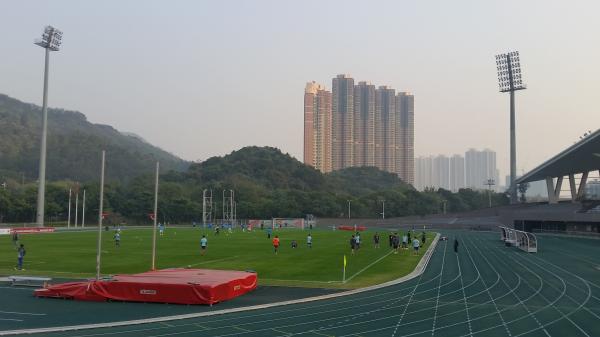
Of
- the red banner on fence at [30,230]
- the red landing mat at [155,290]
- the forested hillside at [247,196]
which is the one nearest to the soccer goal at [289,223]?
the forested hillside at [247,196]

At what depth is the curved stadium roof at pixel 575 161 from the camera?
6979 cm

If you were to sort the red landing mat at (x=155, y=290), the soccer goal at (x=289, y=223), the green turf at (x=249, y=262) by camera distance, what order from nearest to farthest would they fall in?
1. the red landing mat at (x=155, y=290)
2. the green turf at (x=249, y=262)
3. the soccer goal at (x=289, y=223)

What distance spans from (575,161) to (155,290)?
7545 centimetres

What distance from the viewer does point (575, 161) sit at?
3209 inches

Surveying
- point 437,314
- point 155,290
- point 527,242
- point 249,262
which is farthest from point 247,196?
point 437,314

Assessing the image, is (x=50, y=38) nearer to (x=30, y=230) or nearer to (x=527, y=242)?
(x=30, y=230)

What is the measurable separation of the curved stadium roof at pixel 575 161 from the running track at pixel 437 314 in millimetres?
44698

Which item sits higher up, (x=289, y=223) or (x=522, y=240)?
(x=289, y=223)

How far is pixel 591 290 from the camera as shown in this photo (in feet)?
84.5

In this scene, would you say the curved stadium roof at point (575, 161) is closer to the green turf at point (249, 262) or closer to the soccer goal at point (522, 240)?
the soccer goal at point (522, 240)

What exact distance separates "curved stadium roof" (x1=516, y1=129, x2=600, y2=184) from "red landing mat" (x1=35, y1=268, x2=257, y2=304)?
5733 centimetres

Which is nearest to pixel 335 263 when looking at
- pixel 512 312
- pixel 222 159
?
pixel 512 312

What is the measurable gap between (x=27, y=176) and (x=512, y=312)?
195211 mm

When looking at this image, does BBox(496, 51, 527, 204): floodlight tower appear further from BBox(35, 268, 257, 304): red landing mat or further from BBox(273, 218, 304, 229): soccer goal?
BBox(35, 268, 257, 304): red landing mat
